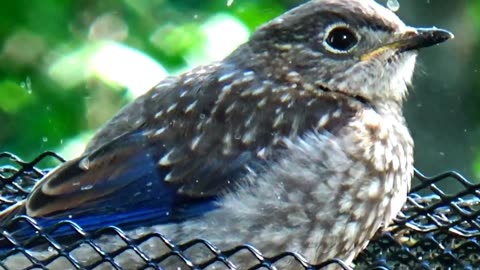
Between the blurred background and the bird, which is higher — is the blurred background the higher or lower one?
the lower one

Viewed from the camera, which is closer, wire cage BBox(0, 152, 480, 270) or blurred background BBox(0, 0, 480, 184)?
wire cage BBox(0, 152, 480, 270)

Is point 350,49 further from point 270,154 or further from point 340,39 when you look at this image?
point 270,154

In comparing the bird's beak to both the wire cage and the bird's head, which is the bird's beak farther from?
the wire cage

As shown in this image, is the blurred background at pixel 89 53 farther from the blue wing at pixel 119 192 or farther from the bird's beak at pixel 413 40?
the blue wing at pixel 119 192

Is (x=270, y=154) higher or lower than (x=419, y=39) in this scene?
lower

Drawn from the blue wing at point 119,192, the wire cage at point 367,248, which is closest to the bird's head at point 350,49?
the wire cage at point 367,248

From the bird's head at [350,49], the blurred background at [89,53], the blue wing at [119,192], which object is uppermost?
the bird's head at [350,49]

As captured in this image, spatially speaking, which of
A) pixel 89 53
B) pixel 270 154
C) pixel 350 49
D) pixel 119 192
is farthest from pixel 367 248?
pixel 89 53

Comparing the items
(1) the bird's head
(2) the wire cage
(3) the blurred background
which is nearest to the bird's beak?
(1) the bird's head
